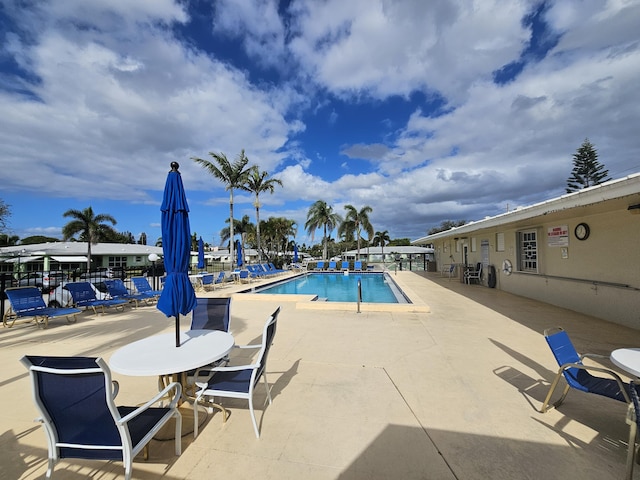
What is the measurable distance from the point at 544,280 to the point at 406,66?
32.5 feet

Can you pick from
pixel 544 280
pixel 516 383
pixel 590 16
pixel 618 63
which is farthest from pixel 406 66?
pixel 516 383

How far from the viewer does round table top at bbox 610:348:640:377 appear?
228cm

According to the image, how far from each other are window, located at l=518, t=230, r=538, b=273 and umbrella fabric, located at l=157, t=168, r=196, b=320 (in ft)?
35.8

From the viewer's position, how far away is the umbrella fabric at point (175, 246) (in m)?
2.77

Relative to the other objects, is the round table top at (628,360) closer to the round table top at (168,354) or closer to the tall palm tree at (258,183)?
the round table top at (168,354)

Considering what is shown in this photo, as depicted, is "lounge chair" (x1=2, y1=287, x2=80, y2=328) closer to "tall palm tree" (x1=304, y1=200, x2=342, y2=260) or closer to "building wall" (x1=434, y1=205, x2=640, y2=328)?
"building wall" (x1=434, y1=205, x2=640, y2=328)

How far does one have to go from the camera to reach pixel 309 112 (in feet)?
54.1

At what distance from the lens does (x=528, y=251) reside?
394 inches

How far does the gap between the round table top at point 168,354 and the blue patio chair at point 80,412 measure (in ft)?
1.13

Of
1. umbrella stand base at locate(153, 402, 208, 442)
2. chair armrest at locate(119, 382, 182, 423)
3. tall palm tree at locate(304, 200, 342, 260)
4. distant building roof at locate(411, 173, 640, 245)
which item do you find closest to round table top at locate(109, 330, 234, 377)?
chair armrest at locate(119, 382, 182, 423)

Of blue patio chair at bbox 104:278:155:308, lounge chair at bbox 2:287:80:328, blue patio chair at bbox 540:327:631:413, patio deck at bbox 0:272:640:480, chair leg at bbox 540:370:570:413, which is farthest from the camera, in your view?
blue patio chair at bbox 104:278:155:308

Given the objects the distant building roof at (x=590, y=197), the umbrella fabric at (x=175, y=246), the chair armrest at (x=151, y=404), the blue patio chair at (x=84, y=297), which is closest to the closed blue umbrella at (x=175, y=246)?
the umbrella fabric at (x=175, y=246)

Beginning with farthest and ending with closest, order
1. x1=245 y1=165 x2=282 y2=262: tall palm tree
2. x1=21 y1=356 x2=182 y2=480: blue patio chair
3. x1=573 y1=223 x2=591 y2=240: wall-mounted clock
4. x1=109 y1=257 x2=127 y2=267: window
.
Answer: x1=109 y1=257 x2=127 y2=267: window
x1=245 y1=165 x2=282 y2=262: tall palm tree
x1=573 y1=223 x2=591 y2=240: wall-mounted clock
x1=21 y1=356 x2=182 y2=480: blue patio chair

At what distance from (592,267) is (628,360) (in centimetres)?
615
